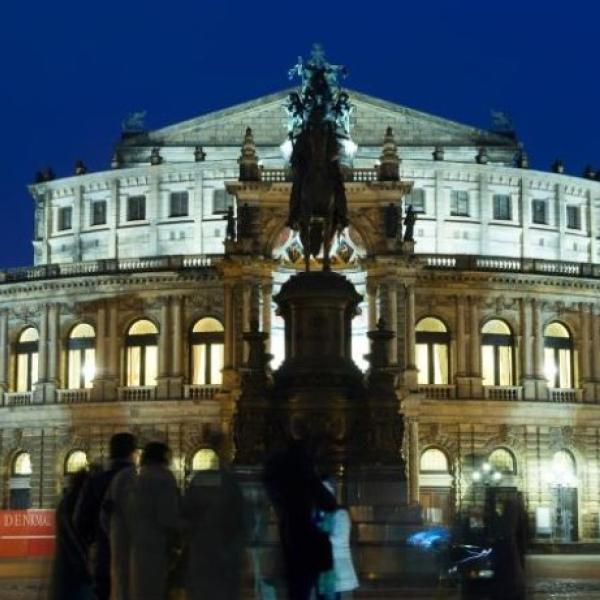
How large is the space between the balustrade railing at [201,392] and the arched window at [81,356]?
594 cm

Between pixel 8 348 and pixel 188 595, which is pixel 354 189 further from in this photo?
pixel 188 595

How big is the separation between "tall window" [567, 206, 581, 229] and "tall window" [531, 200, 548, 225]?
1899 mm

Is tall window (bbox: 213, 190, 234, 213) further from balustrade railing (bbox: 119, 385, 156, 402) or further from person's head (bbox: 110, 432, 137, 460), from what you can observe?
person's head (bbox: 110, 432, 137, 460)

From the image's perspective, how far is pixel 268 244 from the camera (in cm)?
7450

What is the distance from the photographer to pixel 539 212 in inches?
3639

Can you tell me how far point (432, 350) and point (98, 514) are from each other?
201 feet

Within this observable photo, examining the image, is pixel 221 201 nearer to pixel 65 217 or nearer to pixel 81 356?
pixel 65 217

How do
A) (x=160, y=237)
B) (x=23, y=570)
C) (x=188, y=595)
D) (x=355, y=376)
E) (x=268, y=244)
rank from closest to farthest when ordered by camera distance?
(x=188, y=595)
(x=355, y=376)
(x=23, y=570)
(x=268, y=244)
(x=160, y=237)

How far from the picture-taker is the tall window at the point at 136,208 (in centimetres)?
9119

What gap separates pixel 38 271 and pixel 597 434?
32128mm

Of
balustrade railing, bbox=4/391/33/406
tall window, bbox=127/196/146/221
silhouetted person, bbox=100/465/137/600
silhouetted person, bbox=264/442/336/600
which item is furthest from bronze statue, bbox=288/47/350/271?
tall window, bbox=127/196/146/221

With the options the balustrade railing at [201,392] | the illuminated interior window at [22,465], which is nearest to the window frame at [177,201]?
the balustrade railing at [201,392]

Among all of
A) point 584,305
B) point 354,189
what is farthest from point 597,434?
point 354,189

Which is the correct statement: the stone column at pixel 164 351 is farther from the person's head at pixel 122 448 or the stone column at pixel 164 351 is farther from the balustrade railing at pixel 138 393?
the person's head at pixel 122 448
